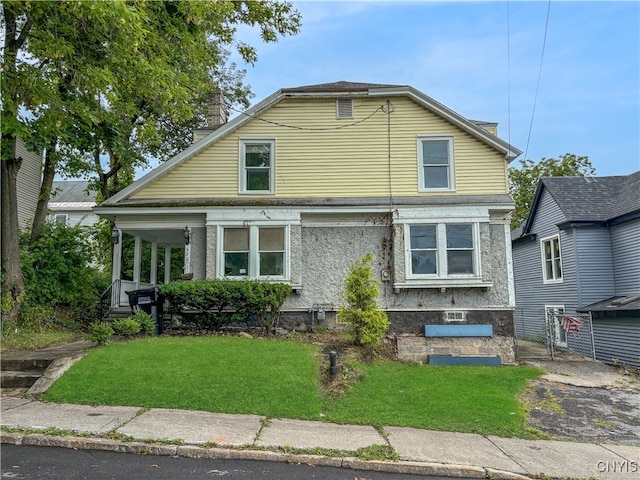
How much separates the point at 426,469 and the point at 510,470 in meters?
0.98

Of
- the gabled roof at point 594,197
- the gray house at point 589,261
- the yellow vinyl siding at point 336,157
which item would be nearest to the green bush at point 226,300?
the yellow vinyl siding at point 336,157

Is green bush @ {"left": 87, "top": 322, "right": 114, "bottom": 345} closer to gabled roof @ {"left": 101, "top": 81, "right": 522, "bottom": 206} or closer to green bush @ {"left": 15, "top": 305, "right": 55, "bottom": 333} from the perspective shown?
green bush @ {"left": 15, "top": 305, "right": 55, "bottom": 333}

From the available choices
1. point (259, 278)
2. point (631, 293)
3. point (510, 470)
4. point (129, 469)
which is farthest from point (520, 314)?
point (129, 469)

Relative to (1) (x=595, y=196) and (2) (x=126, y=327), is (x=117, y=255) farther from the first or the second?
(1) (x=595, y=196)

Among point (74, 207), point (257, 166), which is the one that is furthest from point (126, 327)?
point (74, 207)

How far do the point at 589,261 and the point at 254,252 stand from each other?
12.0m

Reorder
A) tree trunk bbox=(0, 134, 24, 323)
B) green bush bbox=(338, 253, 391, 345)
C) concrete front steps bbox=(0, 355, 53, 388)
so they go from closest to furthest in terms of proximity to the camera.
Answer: concrete front steps bbox=(0, 355, 53, 388) < green bush bbox=(338, 253, 391, 345) < tree trunk bbox=(0, 134, 24, 323)

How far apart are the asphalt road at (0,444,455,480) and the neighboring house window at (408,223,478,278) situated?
278 inches

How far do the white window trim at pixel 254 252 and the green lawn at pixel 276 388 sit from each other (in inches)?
102

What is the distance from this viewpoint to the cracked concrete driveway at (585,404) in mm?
6449

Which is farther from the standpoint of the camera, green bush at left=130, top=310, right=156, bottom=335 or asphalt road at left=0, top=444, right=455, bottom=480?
green bush at left=130, top=310, right=156, bottom=335

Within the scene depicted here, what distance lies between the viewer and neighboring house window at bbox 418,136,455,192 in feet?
39.7

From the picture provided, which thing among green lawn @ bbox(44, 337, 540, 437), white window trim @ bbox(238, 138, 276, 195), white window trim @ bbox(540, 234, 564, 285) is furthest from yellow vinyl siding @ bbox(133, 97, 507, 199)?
white window trim @ bbox(540, 234, 564, 285)

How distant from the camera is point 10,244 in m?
10.8
